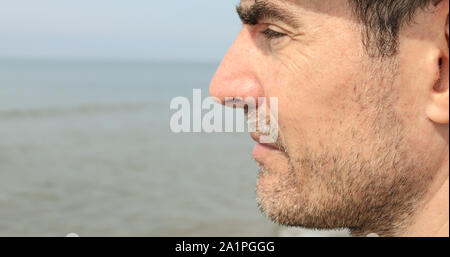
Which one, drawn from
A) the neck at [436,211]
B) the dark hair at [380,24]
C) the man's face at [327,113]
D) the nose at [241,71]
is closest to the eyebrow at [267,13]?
the man's face at [327,113]

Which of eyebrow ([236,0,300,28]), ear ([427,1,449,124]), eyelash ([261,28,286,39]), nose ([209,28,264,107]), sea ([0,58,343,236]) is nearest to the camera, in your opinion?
ear ([427,1,449,124])

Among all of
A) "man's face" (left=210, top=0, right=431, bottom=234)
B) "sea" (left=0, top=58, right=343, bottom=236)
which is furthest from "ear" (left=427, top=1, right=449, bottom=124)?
"sea" (left=0, top=58, right=343, bottom=236)

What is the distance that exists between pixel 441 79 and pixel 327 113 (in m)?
0.51

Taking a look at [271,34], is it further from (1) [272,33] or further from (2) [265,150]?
(2) [265,150]

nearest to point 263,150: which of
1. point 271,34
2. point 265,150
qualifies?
point 265,150

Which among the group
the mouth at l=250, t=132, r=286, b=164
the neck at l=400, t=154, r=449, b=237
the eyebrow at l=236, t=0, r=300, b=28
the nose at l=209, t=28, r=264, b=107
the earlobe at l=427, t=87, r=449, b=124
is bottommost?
the neck at l=400, t=154, r=449, b=237

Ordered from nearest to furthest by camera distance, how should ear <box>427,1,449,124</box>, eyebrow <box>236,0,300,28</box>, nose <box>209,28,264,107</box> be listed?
1. ear <box>427,1,449,124</box>
2. eyebrow <box>236,0,300,28</box>
3. nose <box>209,28,264,107</box>

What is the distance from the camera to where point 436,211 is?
1944 mm

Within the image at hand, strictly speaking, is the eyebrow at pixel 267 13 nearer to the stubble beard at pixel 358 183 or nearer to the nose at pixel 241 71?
the nose at pixel 241 71

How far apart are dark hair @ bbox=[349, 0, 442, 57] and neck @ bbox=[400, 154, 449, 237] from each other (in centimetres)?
56

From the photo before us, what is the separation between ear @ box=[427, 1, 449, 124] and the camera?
1.81m

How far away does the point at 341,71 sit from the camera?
6.64 ft

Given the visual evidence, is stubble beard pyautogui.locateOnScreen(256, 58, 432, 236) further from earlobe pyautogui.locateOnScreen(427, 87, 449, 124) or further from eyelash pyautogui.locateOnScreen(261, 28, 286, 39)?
eyelash pyautogui.locateOnScreen(261, 28, 286, 39)

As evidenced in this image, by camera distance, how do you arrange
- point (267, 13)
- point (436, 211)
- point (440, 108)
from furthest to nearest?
point (267, 13)
point (436, 211)
point (440, 108)
